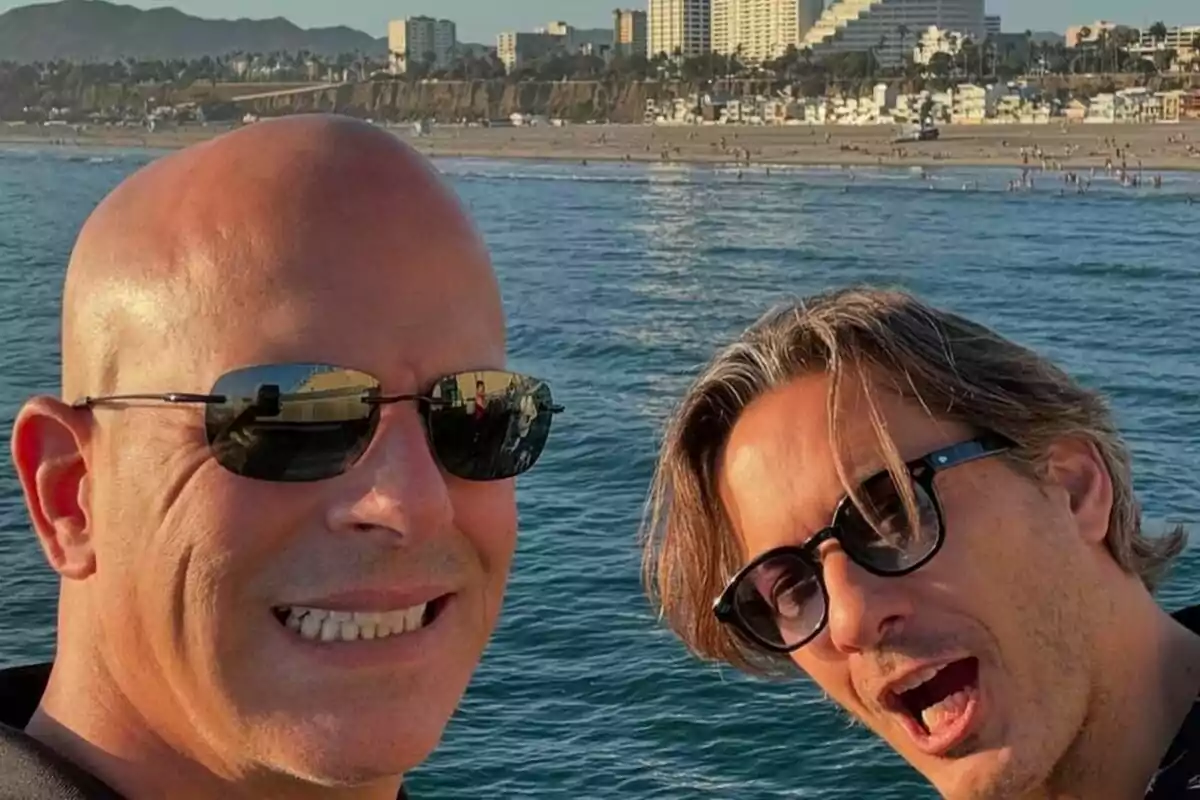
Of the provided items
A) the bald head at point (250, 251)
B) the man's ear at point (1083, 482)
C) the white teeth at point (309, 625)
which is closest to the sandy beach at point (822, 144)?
the man's ear at point (1083, 482)

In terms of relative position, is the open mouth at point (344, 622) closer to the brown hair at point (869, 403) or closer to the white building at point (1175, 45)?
the brown hair at point (869, 403)

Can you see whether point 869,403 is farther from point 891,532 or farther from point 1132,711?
point 1132,711

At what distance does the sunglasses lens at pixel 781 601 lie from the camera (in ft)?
11.3

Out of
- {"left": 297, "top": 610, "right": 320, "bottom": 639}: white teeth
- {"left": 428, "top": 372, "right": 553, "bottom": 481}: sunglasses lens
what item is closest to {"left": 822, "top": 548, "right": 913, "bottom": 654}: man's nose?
{"left": 428, "top": 372, "right": 553, "bottom": 481}: sunglasses lens

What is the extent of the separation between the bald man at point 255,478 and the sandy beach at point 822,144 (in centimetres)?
8854

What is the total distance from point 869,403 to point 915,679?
604 mm

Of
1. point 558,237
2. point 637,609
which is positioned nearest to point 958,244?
point 558,237

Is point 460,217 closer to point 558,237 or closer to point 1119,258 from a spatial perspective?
point 1119,258

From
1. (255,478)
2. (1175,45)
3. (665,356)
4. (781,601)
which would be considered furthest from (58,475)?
(1175,45)

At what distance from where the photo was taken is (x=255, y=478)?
219 centimetres

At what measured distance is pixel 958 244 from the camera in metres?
55.5

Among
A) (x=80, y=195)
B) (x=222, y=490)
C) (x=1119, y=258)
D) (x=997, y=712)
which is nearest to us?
(x=222, y=490)

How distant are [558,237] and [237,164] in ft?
195

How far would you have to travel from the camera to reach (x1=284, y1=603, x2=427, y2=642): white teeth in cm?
222
